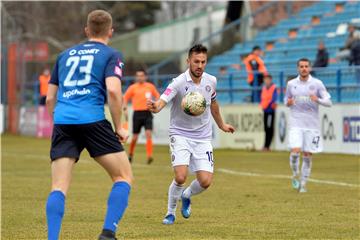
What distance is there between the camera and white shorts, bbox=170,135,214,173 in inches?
459

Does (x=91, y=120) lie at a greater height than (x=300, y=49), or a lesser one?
lesser

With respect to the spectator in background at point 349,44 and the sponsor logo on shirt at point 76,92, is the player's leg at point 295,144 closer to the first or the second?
the sponsor logo on shirt at point 76,92

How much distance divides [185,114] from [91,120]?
3.25 metres

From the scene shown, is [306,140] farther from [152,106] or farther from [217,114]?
[152,106]

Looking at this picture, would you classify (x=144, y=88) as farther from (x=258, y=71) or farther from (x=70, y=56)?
(x=70, y=56)

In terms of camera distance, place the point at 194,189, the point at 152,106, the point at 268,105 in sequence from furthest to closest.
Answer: the point at 268,105
the point at 194,189
the point at 152,106

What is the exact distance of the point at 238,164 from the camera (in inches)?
904

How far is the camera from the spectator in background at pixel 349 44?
28194mm

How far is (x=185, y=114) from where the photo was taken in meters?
11.7

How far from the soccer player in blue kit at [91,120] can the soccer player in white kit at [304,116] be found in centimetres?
759

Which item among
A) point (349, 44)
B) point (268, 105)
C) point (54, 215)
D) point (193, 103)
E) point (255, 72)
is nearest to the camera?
point (54, 215)

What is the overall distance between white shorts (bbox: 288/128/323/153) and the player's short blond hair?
25.7 feet

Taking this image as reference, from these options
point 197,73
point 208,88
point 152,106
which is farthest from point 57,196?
point 208,88

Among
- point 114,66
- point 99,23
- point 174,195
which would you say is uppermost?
point 99,23
